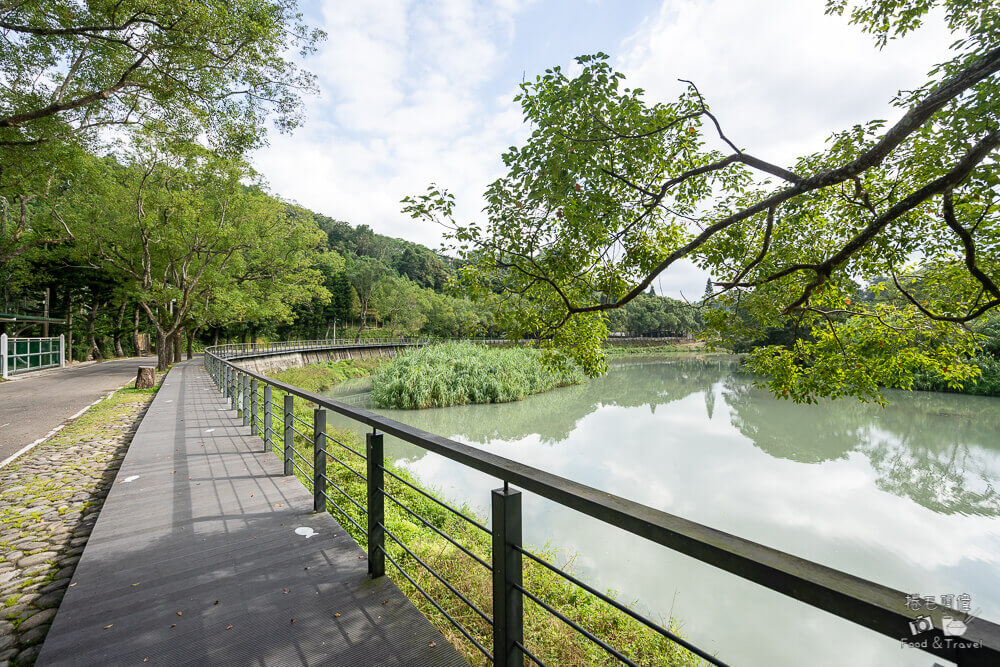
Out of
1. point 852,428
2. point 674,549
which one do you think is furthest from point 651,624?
point 852,428

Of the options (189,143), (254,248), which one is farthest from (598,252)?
(254,248)

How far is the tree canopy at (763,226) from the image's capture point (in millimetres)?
3336

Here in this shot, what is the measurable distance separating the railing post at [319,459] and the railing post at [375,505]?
1033mm

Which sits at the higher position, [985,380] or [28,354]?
[28,354]

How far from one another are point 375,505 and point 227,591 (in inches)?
37.1

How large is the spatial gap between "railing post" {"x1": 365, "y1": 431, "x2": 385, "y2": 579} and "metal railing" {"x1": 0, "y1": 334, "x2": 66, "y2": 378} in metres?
18.5

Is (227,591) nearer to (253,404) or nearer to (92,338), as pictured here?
(253,404)

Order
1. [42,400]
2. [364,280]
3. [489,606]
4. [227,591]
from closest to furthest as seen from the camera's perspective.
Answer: [227,591] → [489,606] → [42,400] → [364,280]

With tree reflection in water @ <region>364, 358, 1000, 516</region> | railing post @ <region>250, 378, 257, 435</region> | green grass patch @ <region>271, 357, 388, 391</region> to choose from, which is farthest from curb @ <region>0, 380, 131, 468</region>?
green grass patch @ <region>271, 357, 388, 391</region>

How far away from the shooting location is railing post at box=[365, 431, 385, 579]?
250cm

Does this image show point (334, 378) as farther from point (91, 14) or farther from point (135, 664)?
point (135, 664)

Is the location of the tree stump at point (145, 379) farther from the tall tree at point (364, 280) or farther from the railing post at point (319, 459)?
the tall tree at point (364, 280)

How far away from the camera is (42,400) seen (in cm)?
1007

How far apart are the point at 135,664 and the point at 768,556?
258 cm
